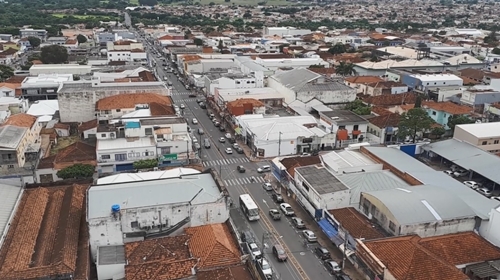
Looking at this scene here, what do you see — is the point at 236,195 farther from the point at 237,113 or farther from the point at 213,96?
the point at 213,96

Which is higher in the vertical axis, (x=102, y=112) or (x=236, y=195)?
(x=102, y=112)

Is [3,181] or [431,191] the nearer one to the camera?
[431,191]

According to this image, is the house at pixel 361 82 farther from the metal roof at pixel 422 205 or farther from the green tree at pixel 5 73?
the green tree at pixel 5 73

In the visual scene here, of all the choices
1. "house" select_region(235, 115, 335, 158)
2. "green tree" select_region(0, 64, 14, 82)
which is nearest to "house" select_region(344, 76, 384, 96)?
"house" select_region(235, 115, 335, 158)

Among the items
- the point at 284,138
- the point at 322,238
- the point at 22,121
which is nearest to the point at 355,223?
the point at 322,238

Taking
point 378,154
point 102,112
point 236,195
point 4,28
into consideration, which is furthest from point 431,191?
point 4,28

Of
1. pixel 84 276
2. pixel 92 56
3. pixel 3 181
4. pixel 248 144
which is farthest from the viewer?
pixel 92 56

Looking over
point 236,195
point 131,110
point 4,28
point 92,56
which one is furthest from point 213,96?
point 4,28

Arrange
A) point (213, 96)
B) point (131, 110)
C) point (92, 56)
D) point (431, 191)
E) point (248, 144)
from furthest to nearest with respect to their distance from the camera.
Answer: point (92, 56), point (213, 96), point (131, 110), point (248, 144), point (431, 191)

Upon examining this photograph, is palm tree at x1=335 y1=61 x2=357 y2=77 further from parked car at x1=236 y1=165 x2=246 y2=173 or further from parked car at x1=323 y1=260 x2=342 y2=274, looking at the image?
parked car at x1=323 y1=260 x2=342 y2=274
